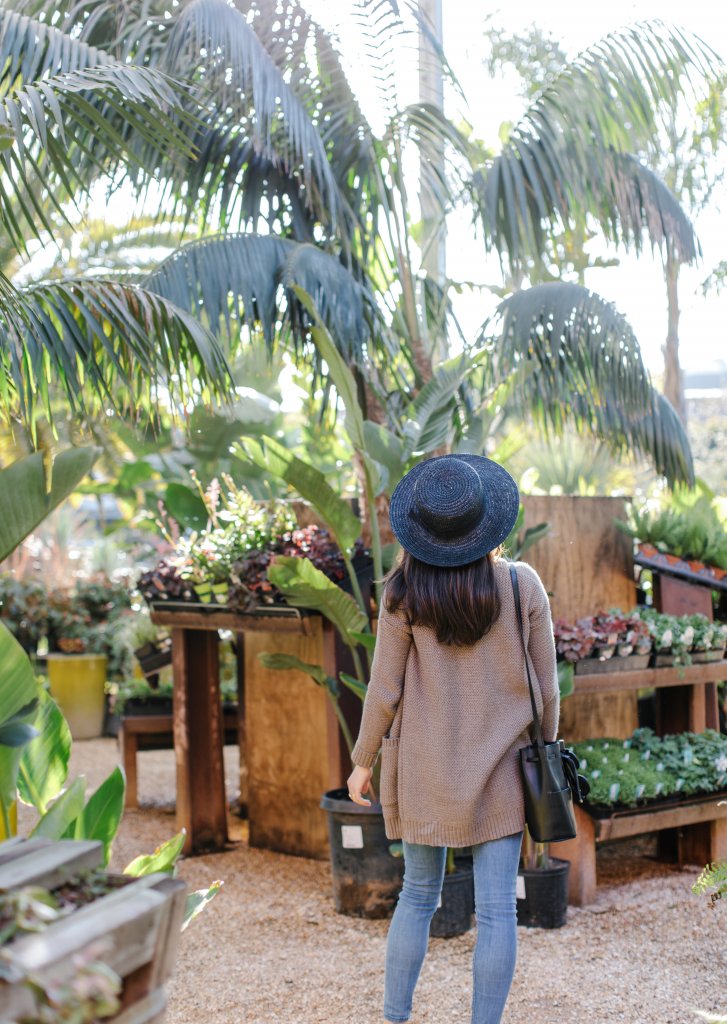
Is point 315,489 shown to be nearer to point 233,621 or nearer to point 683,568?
point 233,621

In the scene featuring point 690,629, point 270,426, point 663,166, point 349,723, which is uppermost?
point 663,166

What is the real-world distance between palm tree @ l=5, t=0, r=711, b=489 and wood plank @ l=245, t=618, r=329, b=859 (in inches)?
56.9

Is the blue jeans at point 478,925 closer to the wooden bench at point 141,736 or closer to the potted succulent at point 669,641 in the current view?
the potted succulent at point 669,641

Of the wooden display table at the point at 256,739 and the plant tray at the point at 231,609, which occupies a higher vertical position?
the plant tray at the point at 231,609

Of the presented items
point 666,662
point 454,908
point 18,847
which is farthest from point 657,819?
point 18,847

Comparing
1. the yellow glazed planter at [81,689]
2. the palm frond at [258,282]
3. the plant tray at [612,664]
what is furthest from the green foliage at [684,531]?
the yellow glazed planter at [81,689]

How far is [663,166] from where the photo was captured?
13703 mm

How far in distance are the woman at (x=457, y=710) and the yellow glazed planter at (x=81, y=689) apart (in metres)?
7.68

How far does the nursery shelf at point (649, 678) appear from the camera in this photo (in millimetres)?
4762

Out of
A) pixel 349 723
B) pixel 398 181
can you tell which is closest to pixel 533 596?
pixel 349 723

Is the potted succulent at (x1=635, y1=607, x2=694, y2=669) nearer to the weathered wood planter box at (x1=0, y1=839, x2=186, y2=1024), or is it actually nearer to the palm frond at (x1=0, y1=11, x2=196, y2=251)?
the palm frond at (x1=0, y1=11, x2=196, y2=251)

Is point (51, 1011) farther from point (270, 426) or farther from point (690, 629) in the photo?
point (270, 426)

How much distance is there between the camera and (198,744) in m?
5.75

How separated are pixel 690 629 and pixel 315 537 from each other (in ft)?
6.02
